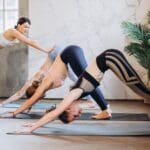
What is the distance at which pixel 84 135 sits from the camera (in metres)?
3.37

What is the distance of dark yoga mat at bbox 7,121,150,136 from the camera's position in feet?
11.3

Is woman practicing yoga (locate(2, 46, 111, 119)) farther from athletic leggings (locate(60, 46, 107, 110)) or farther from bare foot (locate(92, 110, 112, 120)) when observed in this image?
bare foot (locate(92, 110, 112, 120))

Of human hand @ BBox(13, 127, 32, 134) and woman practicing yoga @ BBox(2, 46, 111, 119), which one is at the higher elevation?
woman practicing yoga @ BBox(2, 46, 111, 119)

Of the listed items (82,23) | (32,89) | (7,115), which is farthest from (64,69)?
(82,23)

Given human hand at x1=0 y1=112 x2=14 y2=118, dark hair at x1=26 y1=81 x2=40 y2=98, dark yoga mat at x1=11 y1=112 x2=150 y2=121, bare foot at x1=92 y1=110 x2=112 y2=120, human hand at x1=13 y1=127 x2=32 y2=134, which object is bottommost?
dark yoga mat at x1=11 y1=112 x2=150 y2=121

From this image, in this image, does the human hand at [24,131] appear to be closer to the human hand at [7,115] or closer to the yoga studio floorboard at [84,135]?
the yoga studio floorboard at [84,135]

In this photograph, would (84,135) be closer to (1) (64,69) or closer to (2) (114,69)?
(2) (114,69)

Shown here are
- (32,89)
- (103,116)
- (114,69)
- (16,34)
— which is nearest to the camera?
(114,69)

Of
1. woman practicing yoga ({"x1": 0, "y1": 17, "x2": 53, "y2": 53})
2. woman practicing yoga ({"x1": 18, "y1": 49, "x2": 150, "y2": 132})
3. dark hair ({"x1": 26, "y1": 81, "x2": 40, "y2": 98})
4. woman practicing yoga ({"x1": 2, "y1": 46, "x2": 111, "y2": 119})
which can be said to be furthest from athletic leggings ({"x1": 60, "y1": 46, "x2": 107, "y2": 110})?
woman practicing yoga ({"x1": 0, "y1": 17, "x2": 53, "y2": 53})

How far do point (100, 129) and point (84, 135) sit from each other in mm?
314

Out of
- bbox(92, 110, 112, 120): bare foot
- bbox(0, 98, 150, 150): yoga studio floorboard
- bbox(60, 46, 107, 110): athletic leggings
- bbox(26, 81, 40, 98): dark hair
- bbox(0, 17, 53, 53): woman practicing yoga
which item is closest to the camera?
bbox(0, 98, 150, 150): yoga studio floorboard

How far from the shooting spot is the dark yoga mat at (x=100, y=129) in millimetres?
3441

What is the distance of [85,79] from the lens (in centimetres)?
343

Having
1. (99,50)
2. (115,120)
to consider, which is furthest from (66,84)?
(115,120)
